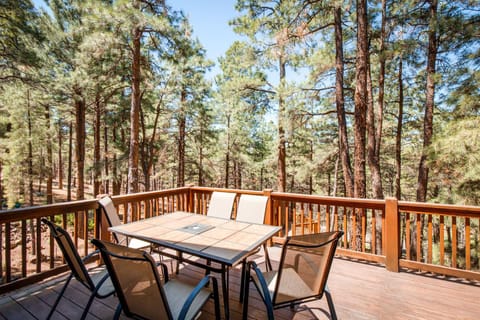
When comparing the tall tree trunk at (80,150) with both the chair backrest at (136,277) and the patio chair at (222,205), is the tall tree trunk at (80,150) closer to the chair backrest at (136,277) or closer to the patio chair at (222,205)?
the patio chair at (222,205)

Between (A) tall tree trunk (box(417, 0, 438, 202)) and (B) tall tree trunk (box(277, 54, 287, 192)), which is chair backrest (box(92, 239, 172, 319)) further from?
(A) tall tree trunk (box(417, 0, 438, 202))

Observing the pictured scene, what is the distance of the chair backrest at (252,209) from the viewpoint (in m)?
3.29

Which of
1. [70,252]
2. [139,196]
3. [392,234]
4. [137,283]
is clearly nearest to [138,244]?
[139,196]

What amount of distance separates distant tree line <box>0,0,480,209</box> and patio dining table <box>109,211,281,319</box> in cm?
414

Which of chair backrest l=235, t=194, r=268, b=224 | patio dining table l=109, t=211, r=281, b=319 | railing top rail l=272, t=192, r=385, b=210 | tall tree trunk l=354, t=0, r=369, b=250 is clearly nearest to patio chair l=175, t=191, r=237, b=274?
chair backrest l=235, t=194, r=268, b=224

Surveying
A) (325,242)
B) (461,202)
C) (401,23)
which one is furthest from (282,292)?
(401,23)

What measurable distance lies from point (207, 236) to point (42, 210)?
2.01m

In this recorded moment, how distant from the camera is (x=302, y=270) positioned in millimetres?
1803

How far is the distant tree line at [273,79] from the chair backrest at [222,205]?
357cm

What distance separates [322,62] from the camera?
7.52 metres

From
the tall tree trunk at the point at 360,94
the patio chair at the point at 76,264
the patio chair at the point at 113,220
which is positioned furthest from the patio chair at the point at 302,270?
the tall tree trunk at the point at 360,94

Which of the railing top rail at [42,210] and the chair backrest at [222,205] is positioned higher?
the railing top rail at [42,210]

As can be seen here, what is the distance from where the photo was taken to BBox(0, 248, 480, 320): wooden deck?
7.55ft

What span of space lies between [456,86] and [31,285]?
8.80 metres
